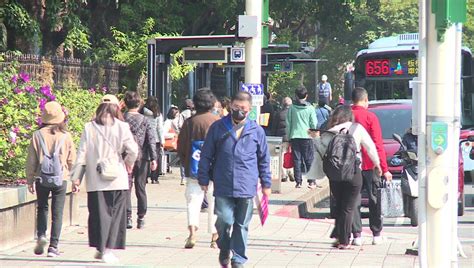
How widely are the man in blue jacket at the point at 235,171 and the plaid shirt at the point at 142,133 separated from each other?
3312 mm

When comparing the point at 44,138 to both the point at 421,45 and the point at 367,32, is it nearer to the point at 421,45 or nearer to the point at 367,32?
the point at 421,45

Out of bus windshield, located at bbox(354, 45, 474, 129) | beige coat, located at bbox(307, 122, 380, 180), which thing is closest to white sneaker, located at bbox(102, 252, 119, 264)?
beige coat, located at bbox(307, 122, 380, 180)

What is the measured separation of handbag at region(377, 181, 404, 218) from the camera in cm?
1342

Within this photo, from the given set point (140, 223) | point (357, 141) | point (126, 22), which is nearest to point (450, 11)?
point (357, 141)

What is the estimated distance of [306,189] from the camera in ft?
68.5

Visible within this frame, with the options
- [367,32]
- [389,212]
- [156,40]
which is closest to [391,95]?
[156,40]

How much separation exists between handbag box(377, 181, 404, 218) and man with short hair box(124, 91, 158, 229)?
2807mm

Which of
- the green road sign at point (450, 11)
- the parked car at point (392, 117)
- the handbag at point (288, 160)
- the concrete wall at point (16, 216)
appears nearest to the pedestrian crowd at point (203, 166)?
the concrete wall at point (16, 216)

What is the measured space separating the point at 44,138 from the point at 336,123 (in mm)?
3377

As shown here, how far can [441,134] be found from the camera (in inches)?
393

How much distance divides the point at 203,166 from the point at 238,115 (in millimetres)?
581

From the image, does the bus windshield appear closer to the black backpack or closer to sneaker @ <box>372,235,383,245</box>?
sneaker @ <box>372,235,383,245</box>

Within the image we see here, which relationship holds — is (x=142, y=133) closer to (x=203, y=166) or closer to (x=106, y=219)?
(x=106, y=219)

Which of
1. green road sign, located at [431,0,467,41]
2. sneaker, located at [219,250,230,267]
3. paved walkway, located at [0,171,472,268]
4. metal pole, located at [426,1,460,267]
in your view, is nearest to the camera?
green road sign, located at [431,0,467,41]
